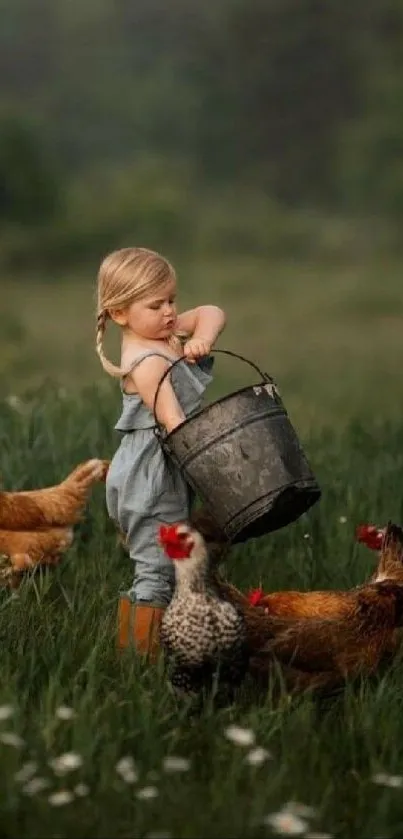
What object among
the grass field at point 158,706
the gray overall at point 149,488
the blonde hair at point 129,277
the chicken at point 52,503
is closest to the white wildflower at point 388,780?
the grass field at point 158,706

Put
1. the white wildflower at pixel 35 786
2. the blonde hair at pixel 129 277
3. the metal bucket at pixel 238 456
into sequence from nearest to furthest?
the white wildflower at pixel 35 786
the metal bucket at pixel 238 456
the blonde hair at pixel 129 277

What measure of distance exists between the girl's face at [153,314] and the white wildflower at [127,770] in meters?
1.21

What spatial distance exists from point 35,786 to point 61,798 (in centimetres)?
8

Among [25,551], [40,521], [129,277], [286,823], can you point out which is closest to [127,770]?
[286,823]

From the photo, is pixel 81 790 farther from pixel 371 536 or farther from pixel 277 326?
pixel 277 326

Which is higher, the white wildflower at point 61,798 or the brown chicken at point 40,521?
the brown chicken at point 40,521

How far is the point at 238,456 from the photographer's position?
10.8ft

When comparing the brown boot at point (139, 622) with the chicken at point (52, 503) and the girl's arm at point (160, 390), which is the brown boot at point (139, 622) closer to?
the girl's arm at point (160, 390)

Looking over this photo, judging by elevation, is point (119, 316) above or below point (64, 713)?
above

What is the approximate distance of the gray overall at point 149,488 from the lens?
3.61m

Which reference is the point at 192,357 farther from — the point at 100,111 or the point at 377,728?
the point at 100,111

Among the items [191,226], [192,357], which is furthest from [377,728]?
[191,226]

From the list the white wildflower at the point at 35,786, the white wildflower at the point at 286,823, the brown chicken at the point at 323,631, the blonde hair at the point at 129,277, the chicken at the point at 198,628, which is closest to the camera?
the white wildflower at the point at 286,823

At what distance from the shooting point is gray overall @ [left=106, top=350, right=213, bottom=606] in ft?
11.8
